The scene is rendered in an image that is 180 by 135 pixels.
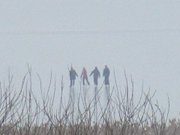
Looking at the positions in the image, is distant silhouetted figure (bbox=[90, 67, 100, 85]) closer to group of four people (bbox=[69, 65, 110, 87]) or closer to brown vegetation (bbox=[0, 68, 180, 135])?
group of four people (bbox=[69, 65, 110, 87])

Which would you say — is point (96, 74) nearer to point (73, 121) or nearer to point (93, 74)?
point (93, 74)

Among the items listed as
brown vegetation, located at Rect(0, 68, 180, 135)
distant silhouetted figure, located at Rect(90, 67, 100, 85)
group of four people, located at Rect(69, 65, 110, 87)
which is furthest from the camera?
distant silhouetted figure, located at Rect(90, 67, 100, 85)

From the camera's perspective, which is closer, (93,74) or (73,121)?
Result: (73,121)

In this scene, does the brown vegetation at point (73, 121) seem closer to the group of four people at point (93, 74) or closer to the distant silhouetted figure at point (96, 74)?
the group of four people at point (93, 74)

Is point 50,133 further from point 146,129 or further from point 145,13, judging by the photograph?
point 145,13

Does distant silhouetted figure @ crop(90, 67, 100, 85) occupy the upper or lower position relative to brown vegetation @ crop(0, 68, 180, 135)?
upper

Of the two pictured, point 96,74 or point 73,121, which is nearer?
point 73,121

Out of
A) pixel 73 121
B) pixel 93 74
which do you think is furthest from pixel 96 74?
pixel 73 121

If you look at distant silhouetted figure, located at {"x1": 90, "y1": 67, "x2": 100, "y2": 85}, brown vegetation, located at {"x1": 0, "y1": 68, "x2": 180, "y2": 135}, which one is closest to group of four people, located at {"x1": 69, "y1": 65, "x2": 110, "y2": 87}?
distant silhouetted figure, located at {"x1": 90, "y1": 67, "x2": 100, "y2": 85}

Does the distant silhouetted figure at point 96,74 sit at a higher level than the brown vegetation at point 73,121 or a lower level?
higher

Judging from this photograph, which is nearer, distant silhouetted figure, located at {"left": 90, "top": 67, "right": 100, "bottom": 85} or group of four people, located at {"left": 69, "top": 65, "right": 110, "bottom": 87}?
group of four people, located at {"left": 69, "top": 65, "right": 110, "bottom": 87}

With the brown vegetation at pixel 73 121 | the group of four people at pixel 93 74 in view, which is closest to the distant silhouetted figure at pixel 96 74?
the group of four people at pixel 93 74

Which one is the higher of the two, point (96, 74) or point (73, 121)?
point (96, 74)

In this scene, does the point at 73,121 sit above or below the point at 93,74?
below
